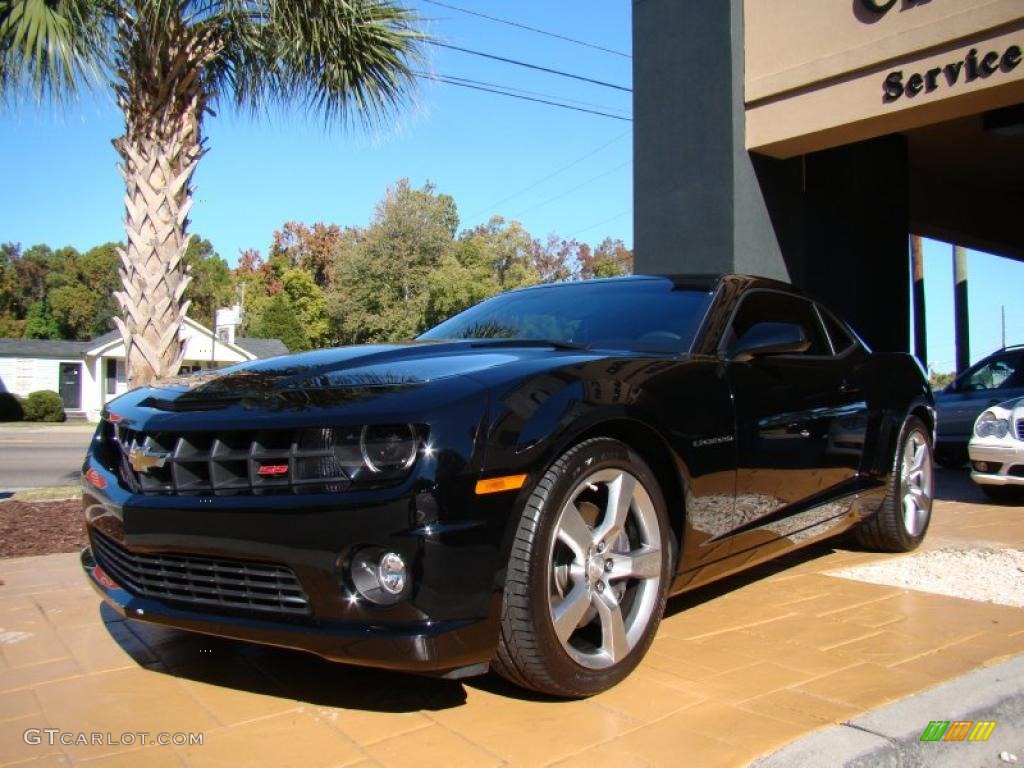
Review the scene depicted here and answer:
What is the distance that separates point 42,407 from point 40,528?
1084 inches

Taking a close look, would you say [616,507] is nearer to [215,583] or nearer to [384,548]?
[384,548]

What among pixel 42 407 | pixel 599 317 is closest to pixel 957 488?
pixel 599 317

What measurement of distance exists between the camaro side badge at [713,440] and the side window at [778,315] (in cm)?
51

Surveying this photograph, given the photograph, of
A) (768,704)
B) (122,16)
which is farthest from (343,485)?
(122,16)

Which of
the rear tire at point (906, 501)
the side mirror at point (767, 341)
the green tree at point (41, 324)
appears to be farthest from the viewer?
the green tree at point (41, 324)

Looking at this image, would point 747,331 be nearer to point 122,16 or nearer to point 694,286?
point 694,286

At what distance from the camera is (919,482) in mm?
4902

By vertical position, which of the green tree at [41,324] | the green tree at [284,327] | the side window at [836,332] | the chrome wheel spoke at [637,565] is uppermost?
the green tree at [41,324]

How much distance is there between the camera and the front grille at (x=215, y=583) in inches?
91.4

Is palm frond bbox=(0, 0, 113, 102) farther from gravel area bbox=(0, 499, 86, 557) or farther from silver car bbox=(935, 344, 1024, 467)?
silver car bbox=(935, 344, 1024, 467)

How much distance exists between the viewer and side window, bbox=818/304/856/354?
4457mm

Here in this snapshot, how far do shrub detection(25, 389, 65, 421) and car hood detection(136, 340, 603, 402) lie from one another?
101ft

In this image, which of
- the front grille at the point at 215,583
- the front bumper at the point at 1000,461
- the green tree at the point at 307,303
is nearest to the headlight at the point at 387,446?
the front grille at the point at 215,583

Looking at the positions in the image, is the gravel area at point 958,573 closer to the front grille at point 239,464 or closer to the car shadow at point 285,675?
the car shadow at point 285,675
